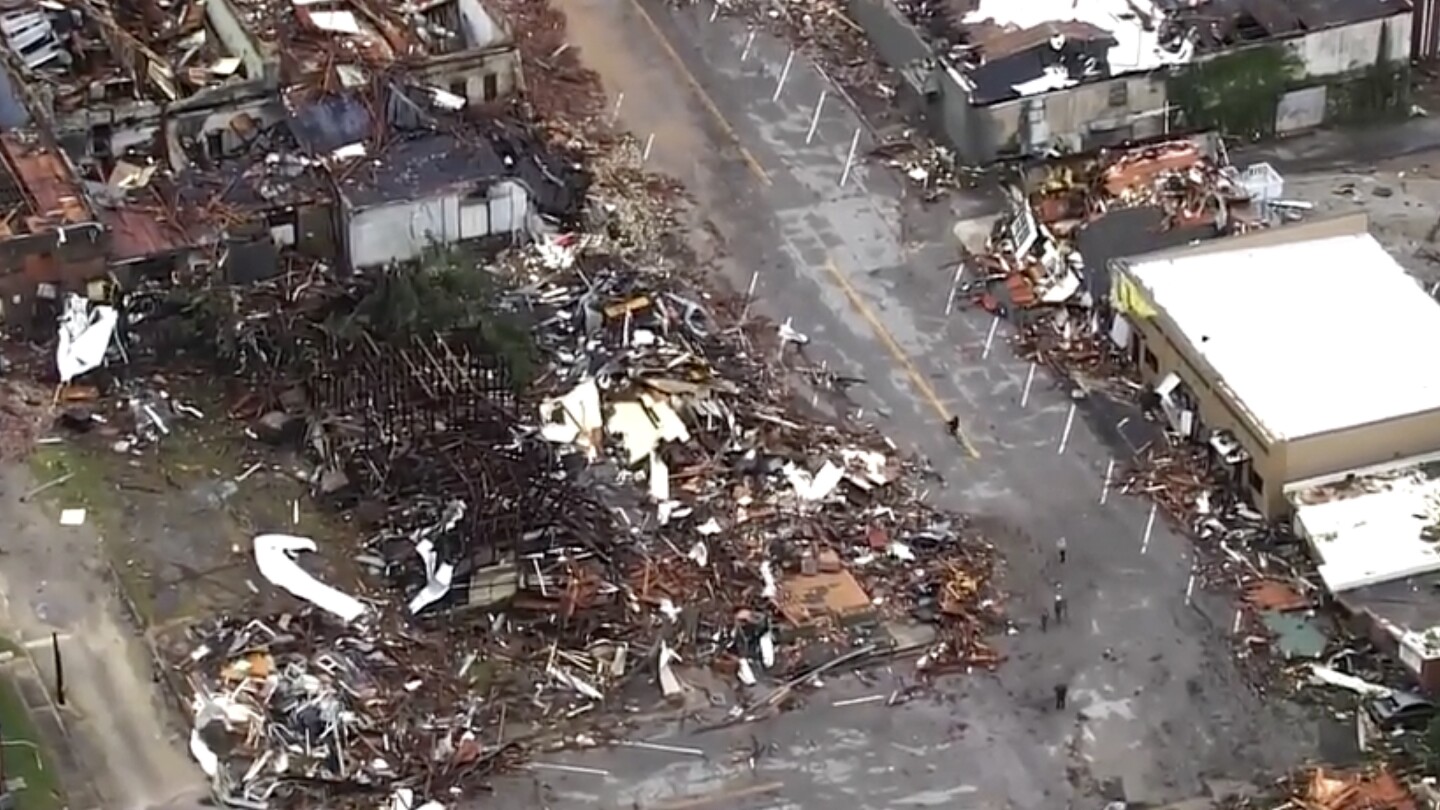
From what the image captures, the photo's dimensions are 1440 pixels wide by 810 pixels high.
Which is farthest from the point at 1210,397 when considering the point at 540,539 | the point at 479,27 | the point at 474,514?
the point at 479,27

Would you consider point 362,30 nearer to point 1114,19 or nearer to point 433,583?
point 1114,19

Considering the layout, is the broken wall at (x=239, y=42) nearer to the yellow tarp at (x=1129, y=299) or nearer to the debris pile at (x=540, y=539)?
the debris pile at (x=540, y=539)

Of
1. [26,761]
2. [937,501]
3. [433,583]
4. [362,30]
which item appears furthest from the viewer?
[362,30]

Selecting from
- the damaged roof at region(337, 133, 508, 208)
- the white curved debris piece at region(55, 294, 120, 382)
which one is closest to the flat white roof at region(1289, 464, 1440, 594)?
the damaged roof at region(337, 133, 508, 208)

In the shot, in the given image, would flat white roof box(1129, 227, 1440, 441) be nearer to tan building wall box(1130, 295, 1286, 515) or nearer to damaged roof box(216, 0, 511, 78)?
tan building wall box(1130, 295, 1286, 515)

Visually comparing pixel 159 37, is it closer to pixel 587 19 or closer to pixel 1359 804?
pixel 587 19

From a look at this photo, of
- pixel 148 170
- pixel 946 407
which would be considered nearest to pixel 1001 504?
pixel 946 407
